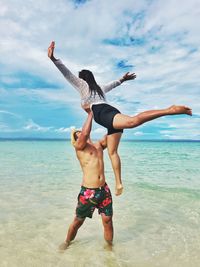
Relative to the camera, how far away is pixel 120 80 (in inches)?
196

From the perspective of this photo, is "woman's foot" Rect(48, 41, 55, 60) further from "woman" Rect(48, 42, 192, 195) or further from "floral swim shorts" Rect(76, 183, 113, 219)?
"floral swim shorts" Rect(76, 183, 113, 219)

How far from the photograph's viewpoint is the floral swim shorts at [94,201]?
435 cm

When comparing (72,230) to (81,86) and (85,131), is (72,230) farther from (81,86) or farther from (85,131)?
(81,86)

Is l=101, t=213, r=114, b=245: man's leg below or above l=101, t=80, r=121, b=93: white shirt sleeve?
below

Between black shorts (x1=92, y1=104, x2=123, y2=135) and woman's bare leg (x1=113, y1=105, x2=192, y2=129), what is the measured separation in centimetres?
9

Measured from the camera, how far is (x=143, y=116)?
11.4 feet

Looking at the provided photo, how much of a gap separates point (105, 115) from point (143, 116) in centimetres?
61

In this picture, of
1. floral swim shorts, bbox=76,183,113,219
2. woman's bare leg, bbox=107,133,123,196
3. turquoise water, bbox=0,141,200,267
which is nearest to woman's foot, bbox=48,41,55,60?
woman's bare leg, bbox=107,133,123,196

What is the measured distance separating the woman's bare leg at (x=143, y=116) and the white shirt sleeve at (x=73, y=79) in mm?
804

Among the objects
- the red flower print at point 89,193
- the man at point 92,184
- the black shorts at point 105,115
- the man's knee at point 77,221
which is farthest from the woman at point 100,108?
the man's knee at point 77,221

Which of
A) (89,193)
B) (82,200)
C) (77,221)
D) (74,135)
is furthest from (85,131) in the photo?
(77,221)

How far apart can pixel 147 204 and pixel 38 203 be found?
2.78 m

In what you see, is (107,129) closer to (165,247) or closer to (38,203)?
(165,247)

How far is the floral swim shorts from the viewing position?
4.35 m
